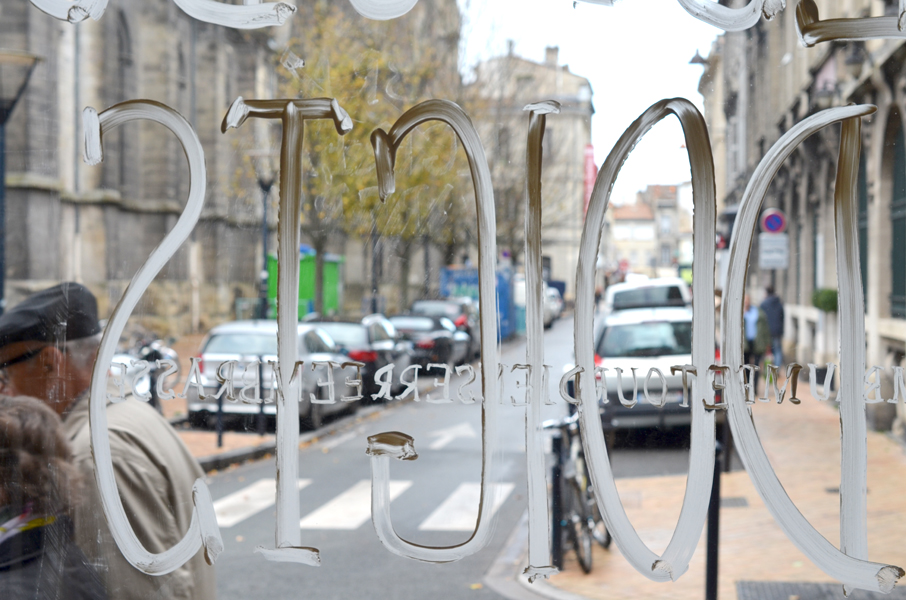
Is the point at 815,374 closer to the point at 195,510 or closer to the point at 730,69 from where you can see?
the point at 730,69

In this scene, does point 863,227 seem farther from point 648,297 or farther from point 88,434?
point 88,434

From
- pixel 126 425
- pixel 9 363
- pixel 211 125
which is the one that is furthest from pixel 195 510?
pixel 211 125

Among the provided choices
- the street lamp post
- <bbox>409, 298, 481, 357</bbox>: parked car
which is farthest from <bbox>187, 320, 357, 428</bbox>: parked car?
the street lamp post

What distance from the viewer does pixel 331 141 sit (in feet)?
6.23

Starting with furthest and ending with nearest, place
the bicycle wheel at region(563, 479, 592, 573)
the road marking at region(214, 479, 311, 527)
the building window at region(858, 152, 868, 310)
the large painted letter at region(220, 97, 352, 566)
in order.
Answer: the bicycle wheel at region(563, 479, 592, 573), the road marking at region(214, 479, 311, 527), the large painted letter at region(220, 97, 352, 566), the building window at region(858, 152, 868, 310)

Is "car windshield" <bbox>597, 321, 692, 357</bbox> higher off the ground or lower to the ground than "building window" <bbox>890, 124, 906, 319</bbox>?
lower

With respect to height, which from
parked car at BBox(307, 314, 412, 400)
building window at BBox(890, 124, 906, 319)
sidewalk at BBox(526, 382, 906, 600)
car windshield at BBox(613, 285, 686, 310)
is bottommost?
sidewalk at BBox(526, 382, 906, 600)

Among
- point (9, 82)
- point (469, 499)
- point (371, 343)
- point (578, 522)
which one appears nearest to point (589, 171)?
point (371, 343)

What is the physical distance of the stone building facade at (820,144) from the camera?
1.73 m

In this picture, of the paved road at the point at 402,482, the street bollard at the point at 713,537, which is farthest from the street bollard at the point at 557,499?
the street bollard at the point at 713,537

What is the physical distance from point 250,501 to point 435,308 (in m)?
1.50

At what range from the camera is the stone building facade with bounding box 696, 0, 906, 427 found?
1729 mm

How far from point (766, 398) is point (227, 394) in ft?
3.72

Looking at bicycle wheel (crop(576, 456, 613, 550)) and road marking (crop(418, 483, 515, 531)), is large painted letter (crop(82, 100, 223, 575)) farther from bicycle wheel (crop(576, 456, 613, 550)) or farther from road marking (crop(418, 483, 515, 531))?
bicycle wheel (crop(576, 456, 613, 550))
